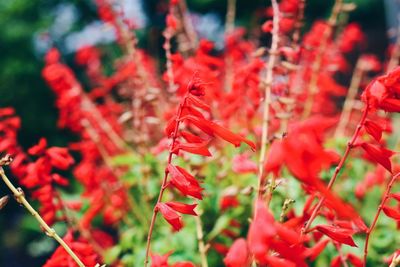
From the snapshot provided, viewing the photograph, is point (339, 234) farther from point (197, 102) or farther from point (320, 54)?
point (320, 54)

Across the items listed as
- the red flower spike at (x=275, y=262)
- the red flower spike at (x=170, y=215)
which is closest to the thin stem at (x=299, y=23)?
the red flower spike at (x=170, y=215)

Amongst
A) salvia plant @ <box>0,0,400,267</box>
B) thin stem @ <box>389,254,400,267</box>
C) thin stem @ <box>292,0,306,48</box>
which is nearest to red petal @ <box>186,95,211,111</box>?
salvia plant @ <box>0,0,400,267</box>

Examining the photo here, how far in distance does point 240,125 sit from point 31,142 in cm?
763

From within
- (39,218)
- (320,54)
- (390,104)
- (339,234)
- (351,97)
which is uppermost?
(390,104)

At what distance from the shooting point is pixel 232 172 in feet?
8.71

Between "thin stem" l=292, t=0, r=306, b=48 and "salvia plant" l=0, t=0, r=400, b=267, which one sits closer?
"salvia plant" l=0, t=0, r=400, b=267

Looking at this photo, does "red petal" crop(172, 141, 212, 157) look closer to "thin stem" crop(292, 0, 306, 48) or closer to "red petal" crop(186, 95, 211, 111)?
"red petal" crop(186, 95, 211, 111)

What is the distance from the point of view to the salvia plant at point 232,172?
1044mm

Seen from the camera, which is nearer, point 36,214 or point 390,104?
point 390,104

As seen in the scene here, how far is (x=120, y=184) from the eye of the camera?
2.93 meters

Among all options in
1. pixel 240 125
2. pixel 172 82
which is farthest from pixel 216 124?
pixel 240 125

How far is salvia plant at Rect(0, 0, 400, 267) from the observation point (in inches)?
41.1

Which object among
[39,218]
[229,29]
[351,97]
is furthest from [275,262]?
[229,29]

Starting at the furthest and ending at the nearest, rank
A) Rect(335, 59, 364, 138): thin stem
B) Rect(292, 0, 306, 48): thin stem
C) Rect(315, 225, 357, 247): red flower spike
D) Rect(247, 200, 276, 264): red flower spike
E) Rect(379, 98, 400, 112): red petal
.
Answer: Rect(335, 59, 364, 138): thin stem → Rect(292, 0, 306, 48): thin stem → Rect(315, 225, 357, 247): red flower spike → Rect(379, 98, 400, 112): red petal → Rect(247, 200, 276, 264): red flower spike
